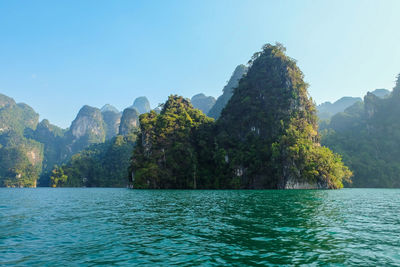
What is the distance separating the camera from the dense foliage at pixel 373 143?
Answer: 8791 cm

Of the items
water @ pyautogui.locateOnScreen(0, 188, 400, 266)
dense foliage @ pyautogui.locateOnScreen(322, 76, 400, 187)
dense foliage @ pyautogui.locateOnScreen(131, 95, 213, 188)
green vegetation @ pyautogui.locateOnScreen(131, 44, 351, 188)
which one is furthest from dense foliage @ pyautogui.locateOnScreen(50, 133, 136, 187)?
water @ pyautogui.locateOnScreen(0, 188, 400, 266)

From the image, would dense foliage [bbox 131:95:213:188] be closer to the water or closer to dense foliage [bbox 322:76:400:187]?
dense foliage [bbox 322:76:400:187]

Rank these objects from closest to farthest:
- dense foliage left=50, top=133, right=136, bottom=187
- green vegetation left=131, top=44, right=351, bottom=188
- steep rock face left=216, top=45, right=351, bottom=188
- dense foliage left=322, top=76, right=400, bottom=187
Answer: steep rock face left=216, top=45, right=351, bottom=188, green vegetation left=131, top=44, right=351, bottom=188, dense foliage left=322, top=76, right=400, bottom=187, dense foliage left=50, top=133, right=136, bottom=187

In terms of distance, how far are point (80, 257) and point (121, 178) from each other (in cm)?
13921

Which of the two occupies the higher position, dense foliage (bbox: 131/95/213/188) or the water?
dense foliage (bbox: 131/95/213/188)

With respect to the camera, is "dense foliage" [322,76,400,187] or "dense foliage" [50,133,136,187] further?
"dense foliage" [50,133,136,187]

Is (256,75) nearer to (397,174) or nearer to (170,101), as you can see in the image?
(170,101)

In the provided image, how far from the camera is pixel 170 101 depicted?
102 m

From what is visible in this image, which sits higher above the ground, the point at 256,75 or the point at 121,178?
the point at 256,75

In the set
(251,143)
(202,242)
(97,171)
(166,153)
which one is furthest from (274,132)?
(97,171)

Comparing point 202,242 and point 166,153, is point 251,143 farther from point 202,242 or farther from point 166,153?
point 202,242

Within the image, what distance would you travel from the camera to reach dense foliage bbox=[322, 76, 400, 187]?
87.9m

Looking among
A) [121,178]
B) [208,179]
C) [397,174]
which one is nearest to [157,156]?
[208,179]

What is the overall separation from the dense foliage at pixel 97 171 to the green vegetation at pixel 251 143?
59.8 m
